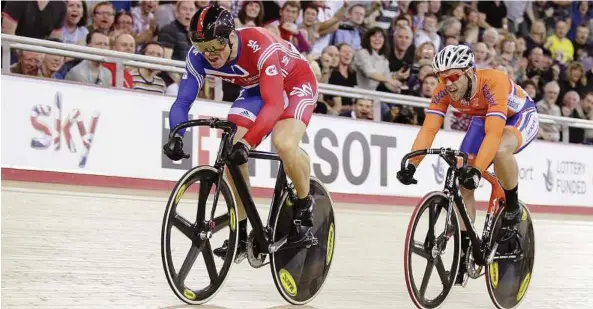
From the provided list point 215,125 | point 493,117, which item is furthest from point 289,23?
point 215,125

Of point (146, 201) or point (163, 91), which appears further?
point (163, 91)

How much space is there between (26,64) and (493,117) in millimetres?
4998

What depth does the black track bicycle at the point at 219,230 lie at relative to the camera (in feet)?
14.9

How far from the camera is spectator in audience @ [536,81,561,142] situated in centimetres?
1365

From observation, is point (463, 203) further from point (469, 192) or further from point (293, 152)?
point (293, 152)

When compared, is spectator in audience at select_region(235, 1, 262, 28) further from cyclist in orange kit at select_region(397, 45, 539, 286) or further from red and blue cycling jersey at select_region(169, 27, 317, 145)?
red and blue cycling jersey at select_region(169, 27, 317, 145)

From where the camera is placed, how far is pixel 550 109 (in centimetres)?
1386

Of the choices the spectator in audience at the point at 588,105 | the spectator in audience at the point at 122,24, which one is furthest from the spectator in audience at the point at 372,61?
the spectator in audience at the point at 588,105

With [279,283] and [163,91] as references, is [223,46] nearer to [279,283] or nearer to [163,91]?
→ [279,283]

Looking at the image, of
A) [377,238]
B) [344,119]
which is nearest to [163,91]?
[344,119]

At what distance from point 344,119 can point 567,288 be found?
4.68 m

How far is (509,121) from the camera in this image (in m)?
5.98

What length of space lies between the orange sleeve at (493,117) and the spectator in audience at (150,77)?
487cm

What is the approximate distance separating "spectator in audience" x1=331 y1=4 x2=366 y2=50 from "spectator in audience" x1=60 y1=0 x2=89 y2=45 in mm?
3004
